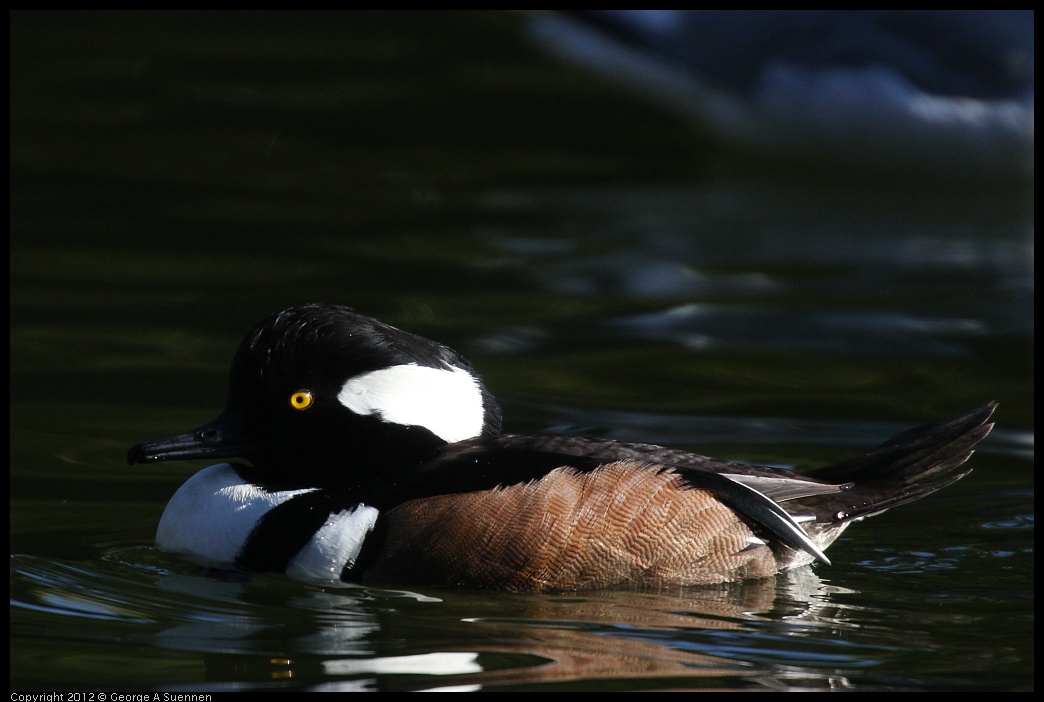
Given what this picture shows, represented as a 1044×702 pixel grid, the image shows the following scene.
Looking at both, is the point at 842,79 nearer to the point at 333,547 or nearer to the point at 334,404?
the point at 334,404

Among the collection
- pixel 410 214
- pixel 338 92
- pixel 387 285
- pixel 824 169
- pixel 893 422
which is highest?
pixel 338 92

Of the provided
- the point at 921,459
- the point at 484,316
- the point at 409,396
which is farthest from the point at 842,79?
the point at 409,396

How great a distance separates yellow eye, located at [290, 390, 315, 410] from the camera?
582 centimetres

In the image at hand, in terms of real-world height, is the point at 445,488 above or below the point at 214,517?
above

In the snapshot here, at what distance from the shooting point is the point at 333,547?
18.3 feet

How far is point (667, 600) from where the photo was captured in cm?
550

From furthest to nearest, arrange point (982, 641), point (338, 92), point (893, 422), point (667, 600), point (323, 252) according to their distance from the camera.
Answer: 1. point (338, 92)
2. point (323, 252)
3. point (893, 422)
4. point (667, 600)
5. point (982, 641)

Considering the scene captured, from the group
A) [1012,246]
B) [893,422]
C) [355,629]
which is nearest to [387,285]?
[893,422]

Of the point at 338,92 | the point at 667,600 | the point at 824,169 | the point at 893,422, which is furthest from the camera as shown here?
the point at 338,92

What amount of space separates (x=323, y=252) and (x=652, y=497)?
6.15 m

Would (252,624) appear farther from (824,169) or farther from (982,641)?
(824,169)

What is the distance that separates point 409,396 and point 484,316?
3.88 meters

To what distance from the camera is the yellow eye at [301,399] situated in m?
5.82

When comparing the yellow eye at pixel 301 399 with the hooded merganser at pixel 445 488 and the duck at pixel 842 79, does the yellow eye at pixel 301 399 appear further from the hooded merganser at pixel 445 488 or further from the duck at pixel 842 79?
the duck at pixel 842 79
